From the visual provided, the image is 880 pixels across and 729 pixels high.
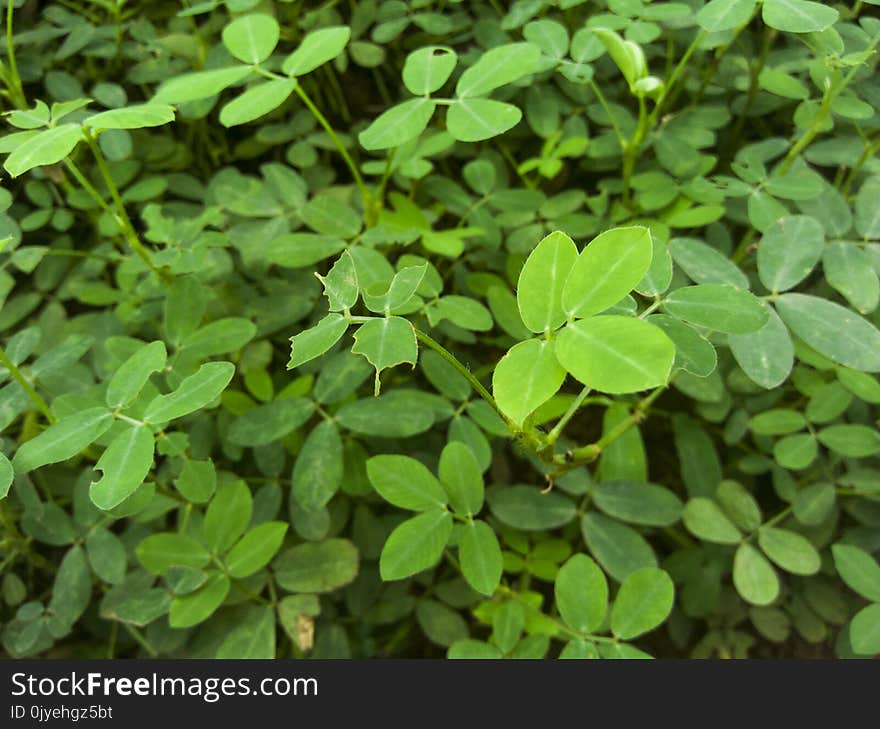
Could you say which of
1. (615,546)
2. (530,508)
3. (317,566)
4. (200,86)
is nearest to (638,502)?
(615,546)

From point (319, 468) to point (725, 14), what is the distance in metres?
1.02

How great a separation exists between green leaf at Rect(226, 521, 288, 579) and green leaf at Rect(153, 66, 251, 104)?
2.42ft

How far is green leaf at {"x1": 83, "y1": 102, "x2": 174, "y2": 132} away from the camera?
3.60 ft

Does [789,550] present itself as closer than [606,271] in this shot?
No

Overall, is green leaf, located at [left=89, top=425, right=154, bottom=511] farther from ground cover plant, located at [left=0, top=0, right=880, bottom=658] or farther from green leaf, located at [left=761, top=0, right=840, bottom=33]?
green leaf, located at [left=761, top=0, right=840, bottom=33]

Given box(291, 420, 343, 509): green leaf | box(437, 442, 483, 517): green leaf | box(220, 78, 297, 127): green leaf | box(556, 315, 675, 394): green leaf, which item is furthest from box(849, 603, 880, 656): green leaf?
box(220, 78, 297, 127): green leaf

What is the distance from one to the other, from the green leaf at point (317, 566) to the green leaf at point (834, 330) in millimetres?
846

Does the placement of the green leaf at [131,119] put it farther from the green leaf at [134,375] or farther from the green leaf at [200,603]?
the green leaf at [200,603]

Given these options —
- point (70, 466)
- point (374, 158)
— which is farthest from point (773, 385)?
point (70, 466)

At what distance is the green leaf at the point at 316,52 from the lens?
1302mm

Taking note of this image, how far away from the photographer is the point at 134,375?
110cm

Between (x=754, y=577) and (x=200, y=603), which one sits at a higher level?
(x=200, y=603)

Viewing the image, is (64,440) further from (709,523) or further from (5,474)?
(709,523)

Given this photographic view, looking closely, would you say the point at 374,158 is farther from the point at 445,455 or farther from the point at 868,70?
the point at 868,70
